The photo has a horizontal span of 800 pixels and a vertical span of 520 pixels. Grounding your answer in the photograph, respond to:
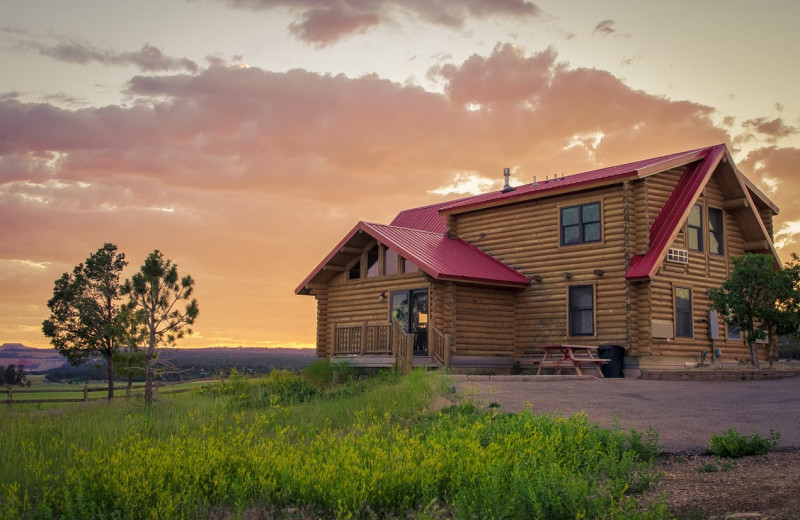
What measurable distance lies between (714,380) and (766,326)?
3295 mm

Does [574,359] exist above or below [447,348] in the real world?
below

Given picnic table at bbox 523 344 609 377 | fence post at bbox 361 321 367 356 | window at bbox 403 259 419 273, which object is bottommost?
picnic table at bbox 523 344 609 377

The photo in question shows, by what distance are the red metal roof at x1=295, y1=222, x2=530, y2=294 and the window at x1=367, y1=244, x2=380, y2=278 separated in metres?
1.15

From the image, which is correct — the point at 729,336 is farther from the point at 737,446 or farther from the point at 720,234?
the point at 737,446

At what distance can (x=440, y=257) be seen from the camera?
25.2 meters

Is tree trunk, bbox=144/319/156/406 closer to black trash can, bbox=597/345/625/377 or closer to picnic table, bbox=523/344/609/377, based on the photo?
picnic table, bbox=523/344/609/377

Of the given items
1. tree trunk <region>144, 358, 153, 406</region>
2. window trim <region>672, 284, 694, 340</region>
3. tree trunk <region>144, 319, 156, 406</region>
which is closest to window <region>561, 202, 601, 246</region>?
window trim <region>672, 284, 694, 340</region>

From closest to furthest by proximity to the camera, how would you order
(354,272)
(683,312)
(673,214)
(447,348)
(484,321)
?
1. (447,348)
2. (673,214)
3. (683,312)
4. (484,321)
5. (354,272)

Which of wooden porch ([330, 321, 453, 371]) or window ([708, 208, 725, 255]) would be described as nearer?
wooden porch ([330, 321, 453, 371])

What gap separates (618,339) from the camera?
23.1 m

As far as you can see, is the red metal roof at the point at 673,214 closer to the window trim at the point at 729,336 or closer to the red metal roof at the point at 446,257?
the red metal roof at the point at 446,257

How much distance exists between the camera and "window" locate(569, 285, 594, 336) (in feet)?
79.0

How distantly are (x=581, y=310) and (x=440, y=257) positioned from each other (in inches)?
192

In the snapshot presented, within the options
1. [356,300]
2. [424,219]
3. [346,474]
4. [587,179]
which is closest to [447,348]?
[356,300]
